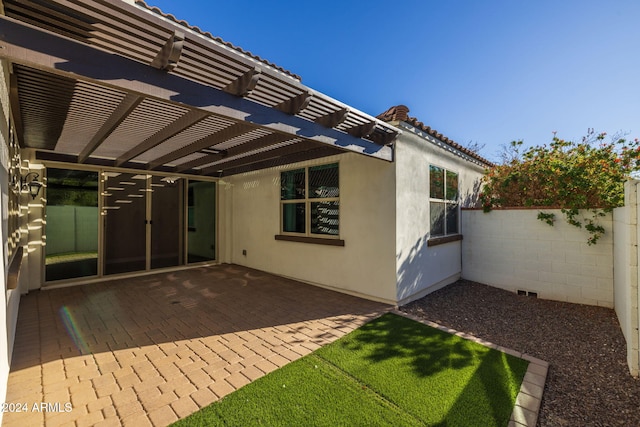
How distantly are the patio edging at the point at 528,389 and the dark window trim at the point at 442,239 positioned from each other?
2.46 metres

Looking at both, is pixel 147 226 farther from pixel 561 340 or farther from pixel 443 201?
pixel 561 340

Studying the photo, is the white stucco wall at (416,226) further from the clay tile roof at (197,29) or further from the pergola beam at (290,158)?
the clay tile roof at (197,29)

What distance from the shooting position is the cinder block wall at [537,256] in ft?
18.3

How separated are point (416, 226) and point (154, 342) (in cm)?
497

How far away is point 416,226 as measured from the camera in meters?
5.68

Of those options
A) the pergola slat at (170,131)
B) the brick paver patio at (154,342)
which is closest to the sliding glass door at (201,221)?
the brick paver patio at (154,342)

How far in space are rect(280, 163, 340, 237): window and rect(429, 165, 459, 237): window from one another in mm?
2293

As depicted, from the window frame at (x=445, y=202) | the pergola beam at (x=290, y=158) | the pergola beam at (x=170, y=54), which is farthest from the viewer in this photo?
the window frame at (x=445, y=202)

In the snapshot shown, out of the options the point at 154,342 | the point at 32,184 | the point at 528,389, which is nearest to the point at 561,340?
the point at 528,389

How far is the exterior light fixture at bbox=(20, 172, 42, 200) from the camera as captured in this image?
538 centimetres

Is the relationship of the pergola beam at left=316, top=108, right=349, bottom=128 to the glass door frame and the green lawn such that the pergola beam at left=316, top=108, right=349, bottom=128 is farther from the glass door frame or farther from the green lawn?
the glass door frame

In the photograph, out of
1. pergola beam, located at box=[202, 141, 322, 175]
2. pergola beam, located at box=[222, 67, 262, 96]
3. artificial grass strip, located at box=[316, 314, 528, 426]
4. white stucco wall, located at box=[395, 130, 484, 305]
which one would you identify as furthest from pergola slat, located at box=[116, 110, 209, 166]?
white stucco wall, located at box=[395, 130, 484, 305]

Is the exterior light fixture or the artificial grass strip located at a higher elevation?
the exterior light fixture

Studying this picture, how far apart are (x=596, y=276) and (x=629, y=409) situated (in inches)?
167
